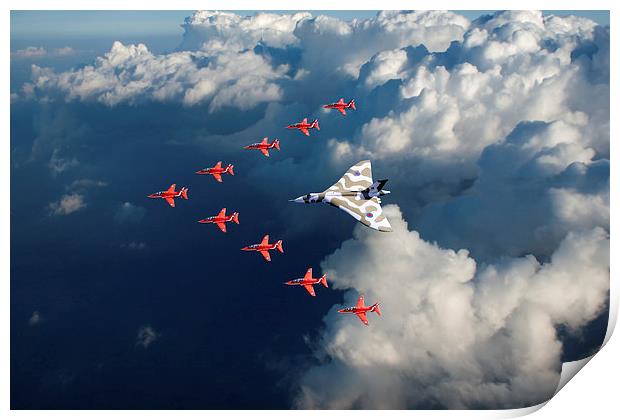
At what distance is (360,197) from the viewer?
80.8 metres

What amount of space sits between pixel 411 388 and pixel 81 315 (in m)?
89.2

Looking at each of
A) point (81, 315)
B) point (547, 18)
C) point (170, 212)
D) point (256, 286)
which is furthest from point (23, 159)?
point (547, 18)

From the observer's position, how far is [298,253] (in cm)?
16450

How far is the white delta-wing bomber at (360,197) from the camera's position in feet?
260

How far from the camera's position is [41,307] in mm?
155125

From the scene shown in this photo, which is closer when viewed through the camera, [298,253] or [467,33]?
[467,33]

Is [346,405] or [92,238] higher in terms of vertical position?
[346,405]

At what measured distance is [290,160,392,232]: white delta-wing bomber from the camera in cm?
7925

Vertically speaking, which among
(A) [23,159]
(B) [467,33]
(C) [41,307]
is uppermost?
(B) [467,33]

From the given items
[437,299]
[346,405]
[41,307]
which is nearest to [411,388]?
[346,405]

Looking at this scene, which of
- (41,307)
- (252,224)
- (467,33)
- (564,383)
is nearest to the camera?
(564,383)

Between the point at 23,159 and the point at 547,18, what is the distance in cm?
10446

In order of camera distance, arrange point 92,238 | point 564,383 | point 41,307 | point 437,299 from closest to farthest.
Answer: point 564,383 → point 437,299 → point 41,307 → point 92,238

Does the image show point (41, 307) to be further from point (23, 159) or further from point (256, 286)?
point (256, 286)
